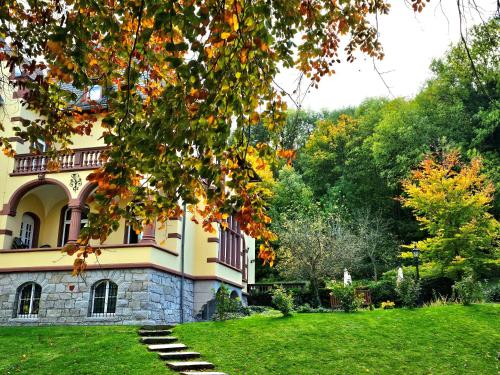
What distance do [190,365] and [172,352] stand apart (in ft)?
3.89

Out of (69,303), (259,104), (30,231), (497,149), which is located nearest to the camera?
(259,104)

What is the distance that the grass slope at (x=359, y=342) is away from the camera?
1156 cm

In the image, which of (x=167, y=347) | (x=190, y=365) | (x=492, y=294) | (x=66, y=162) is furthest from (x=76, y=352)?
(x=492, y=294)

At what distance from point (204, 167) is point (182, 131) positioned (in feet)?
1.56

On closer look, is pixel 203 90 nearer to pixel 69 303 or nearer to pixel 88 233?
pixel 88 233

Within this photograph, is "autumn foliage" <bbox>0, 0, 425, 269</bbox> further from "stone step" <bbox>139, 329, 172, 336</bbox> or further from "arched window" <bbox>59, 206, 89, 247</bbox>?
"arched window" <bbox>59, 206, 89, 247</bbox>

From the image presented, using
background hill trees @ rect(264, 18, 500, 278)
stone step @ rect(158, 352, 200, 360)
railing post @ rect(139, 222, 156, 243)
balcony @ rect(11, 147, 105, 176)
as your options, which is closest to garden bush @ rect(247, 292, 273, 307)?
background hill trees @ rect(264, 18, 500, 278)

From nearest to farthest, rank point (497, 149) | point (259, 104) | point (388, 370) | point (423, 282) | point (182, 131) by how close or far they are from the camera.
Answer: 1. point (182, 131)
2. point (259, 104)
3. point (388, 370)
4. point (423, 282)
5. point (497, 149)

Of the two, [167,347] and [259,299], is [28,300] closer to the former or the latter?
[167,347]

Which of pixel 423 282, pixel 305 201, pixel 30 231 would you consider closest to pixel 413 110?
pixel 305 201

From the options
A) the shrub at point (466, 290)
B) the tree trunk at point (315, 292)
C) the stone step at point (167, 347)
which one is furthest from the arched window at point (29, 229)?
the shrub at point (466, 290)

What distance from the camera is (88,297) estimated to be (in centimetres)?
1677

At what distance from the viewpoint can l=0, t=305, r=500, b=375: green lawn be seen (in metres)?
11.5

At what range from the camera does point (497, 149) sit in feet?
110
